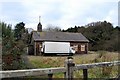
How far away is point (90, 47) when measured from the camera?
44.0 meters

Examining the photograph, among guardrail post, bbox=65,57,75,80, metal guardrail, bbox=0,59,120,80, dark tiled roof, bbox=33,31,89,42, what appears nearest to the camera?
metal guardrail, bbox=0,59,120,80

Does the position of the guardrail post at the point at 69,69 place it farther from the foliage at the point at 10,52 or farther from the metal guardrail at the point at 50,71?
the foliage at the point at 10,52

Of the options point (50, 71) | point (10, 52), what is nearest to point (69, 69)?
point (50, 71)

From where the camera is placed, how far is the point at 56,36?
131 feet

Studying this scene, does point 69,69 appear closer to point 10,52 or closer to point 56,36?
point 10,52

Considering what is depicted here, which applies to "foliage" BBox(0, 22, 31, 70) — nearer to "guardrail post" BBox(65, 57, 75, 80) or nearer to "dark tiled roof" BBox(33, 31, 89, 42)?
"guardrail post" BBox(65, 57, 75, 80)

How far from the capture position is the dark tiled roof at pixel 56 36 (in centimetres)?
3881

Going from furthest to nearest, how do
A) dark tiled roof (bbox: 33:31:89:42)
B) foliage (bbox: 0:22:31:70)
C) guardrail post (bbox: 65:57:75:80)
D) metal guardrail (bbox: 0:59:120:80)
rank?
dark tiled roof (bbox: 33:31:89:42) < foliage (bbox: 0:22:31:70) < guardrail post (bbox: 65:57:75:80) < metal guardrail (bbox: 0:59:120:80)

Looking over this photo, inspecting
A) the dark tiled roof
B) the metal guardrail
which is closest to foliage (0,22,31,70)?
the metal guardrail

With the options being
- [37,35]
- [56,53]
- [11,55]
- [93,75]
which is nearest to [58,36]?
[37,35]

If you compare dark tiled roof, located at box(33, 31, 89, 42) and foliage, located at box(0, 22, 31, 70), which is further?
dark tiled roof, located at box(33, 31, 89, 42)

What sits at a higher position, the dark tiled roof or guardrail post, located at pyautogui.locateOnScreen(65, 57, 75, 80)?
the dark tiled roof

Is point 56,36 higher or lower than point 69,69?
higher

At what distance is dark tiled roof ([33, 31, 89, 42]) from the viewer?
38.8 m
